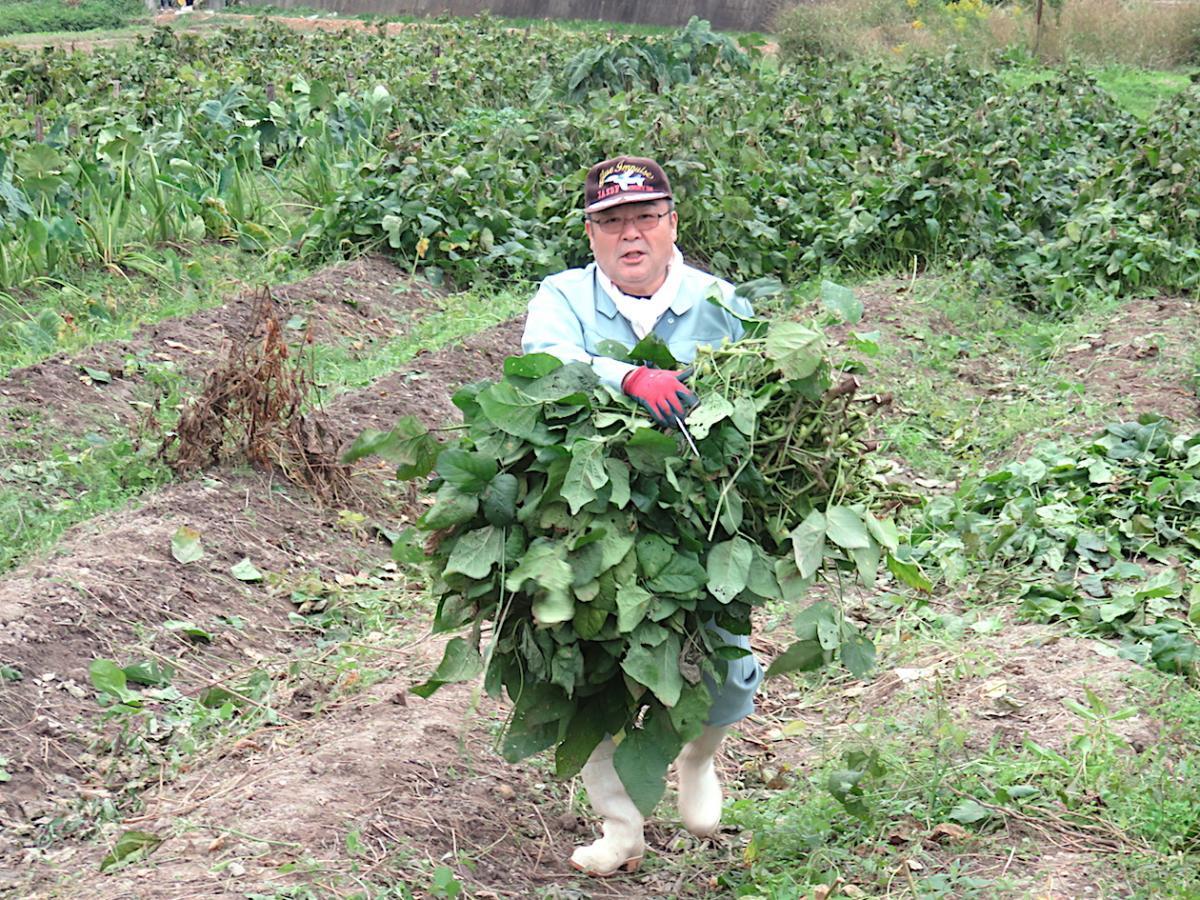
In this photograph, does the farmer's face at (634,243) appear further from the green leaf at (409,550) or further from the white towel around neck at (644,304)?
the green leaf at (409,550)

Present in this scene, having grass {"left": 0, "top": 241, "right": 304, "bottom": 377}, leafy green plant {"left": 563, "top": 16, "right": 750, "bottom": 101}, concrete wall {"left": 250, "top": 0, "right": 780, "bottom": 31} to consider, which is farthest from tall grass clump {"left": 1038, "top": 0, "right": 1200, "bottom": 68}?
grass {"left": 0, "top": 241, "right": 304, "bottom": 377}

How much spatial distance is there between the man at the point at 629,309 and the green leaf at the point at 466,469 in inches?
13.5

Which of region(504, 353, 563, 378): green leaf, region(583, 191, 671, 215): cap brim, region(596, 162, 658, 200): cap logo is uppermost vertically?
region(596, 162, 658, 200): cap logo

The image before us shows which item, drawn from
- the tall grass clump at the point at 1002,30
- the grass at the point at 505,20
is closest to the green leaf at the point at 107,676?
the tall grass clump at the point at 1002,30

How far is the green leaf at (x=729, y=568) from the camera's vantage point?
2887 mm

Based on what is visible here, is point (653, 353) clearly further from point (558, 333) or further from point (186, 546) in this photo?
point (186, 546)

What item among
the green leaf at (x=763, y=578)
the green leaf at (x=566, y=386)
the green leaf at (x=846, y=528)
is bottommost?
the green leaf at (x=763, y=578)

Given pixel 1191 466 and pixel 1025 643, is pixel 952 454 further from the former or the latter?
pixel 1025 643

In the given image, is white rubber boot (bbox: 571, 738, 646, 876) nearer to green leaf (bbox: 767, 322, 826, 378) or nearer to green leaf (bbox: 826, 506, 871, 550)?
green leaf (bbox: 826, 506, 871, 550)

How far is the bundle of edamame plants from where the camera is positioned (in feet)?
9.49

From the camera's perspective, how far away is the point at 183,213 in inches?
336

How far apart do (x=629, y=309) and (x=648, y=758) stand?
0.96 metres

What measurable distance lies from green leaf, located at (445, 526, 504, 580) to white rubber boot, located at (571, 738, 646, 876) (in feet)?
1.91

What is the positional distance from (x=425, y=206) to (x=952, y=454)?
3.71m
